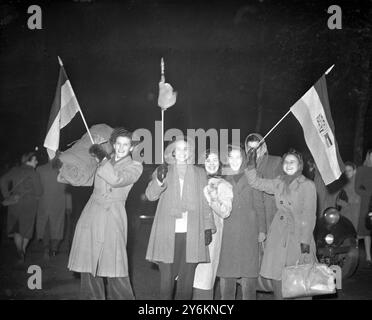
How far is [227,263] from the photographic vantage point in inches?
188

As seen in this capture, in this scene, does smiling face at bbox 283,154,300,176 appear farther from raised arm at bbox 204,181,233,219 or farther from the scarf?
the scarf

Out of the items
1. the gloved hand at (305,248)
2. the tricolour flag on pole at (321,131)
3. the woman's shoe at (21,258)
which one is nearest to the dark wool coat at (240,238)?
the gloved hand at (305,248)

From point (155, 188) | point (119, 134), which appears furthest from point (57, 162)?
point (155, 188)

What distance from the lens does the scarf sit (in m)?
4.55

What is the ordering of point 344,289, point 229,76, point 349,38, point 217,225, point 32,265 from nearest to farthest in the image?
point 217,225 → point 344,289 → point 32,265 → point 349,38 → point 229,76

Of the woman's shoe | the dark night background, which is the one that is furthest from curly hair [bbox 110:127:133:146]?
the dark night background

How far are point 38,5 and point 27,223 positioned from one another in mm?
3126

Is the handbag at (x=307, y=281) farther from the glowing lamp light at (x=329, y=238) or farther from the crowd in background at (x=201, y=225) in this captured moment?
the glowing lamp light at (x=329, y=238)

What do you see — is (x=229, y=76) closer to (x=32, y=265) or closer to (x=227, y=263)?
(x=32, y=265)

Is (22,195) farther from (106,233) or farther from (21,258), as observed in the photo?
(106,233)

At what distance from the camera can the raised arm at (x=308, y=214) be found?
4633mm

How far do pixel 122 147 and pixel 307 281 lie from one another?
2083mm

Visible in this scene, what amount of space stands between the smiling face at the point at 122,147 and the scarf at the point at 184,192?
45 centimetres

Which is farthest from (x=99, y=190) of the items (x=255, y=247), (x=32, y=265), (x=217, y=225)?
(x=32, y=265)
